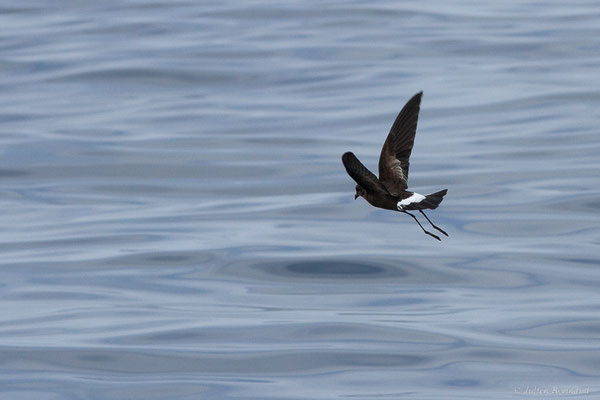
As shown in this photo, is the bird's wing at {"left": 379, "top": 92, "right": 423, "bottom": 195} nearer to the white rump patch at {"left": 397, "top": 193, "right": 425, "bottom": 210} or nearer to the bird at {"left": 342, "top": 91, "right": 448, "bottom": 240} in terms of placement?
the bird at {"left": 342, "top": 91, "right": 448, "bottom": 240}

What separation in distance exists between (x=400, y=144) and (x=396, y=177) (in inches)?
14.7

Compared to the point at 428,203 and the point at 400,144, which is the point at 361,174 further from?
the point at 400,144

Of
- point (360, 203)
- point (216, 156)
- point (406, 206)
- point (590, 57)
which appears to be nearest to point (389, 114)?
point (216, 156)

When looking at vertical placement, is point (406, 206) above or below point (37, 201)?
above

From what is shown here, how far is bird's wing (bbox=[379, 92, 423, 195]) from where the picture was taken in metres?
6.54

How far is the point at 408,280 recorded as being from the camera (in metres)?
15.6

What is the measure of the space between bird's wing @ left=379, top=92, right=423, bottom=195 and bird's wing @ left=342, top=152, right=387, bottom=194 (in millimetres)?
593

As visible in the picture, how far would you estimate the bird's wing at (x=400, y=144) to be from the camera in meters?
6.54

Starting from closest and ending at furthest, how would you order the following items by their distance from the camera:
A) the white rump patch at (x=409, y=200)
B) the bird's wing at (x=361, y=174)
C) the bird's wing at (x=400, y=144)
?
→ the bird's wing at (x=361, y=174) → the white rump patch at (x=409, y=200) → the bird's wing at (x=400, y=144)

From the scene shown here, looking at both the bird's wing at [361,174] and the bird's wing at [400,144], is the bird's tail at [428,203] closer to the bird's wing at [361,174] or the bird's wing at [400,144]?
the bird's wing at [361,174]

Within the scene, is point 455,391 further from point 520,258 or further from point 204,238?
point 204,238

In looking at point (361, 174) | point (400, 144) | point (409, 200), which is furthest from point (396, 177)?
point (361, 174)

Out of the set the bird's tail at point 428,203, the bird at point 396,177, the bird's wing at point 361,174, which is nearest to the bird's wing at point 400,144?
the bird at point 396,177

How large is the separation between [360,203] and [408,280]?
4.03m
